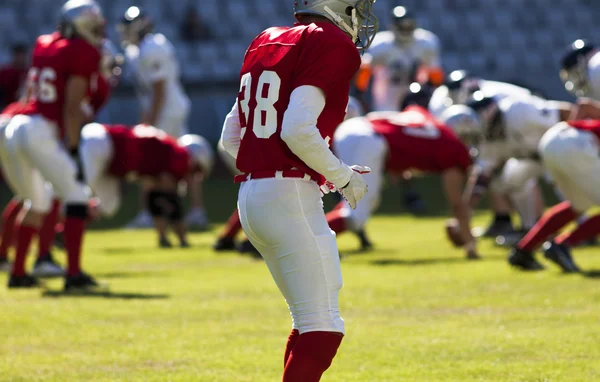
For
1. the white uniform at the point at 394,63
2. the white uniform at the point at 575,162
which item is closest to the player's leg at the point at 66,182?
the white uniform at the point at 575,162

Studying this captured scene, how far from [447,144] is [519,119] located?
65cm

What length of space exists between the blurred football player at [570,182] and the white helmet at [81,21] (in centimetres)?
327

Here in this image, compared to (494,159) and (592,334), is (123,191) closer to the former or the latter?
(494,159)

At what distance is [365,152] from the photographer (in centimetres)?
980

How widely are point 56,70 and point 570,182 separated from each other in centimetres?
368

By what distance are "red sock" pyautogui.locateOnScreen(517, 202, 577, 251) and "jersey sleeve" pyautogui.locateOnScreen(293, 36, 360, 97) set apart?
466cm

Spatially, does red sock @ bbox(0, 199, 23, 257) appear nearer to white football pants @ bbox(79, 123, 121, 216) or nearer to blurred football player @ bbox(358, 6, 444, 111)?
white football pants @ bbox(79, 123, 121, 216)

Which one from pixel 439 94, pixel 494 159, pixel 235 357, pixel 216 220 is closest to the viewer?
pixel 235 357

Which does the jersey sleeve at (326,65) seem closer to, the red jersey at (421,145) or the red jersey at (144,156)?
the red jersey at (421,145)

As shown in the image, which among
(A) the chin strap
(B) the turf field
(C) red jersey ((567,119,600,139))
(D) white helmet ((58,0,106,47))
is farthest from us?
(C) red jersey ((567,119,600,139))

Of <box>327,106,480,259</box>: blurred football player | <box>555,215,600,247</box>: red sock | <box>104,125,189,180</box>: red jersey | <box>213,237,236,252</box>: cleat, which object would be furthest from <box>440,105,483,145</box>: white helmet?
<box>104,125,189,180</box>: red jersey

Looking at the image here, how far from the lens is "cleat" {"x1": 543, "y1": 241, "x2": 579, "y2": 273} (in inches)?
327

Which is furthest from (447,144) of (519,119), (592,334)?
(592,334)

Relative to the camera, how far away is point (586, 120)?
8375 mm
